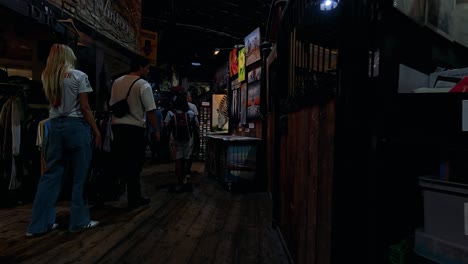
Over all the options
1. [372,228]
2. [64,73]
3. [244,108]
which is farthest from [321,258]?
[244,108]

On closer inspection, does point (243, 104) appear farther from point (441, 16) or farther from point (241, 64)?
point (441, 16)

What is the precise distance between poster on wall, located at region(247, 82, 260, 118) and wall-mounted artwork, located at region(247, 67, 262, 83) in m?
0.10

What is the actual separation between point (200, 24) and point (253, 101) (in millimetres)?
5004

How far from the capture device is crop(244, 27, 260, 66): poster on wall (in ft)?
18.4

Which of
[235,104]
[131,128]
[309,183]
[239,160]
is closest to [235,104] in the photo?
[235,104]

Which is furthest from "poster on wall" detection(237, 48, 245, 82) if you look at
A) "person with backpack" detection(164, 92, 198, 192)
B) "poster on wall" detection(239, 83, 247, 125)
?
"person with backpack" detection(164, 92, 198, 192)

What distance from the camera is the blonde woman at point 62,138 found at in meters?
2.94

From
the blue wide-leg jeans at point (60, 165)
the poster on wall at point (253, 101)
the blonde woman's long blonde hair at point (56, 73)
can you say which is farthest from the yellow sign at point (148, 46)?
the blue wide-leg jeans at point (60, 165)

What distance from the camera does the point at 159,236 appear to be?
3.03 m

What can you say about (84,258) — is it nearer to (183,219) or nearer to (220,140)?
(183,219)

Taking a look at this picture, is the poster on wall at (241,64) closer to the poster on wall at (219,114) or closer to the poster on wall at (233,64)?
the poster on wall at (233,64)

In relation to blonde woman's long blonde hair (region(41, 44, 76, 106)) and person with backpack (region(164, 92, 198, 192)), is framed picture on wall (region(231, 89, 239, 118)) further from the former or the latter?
blonde woman's long blonde hair (region(41, 44, 76, 106))

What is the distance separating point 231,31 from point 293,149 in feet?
27.3

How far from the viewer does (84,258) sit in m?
2.48
